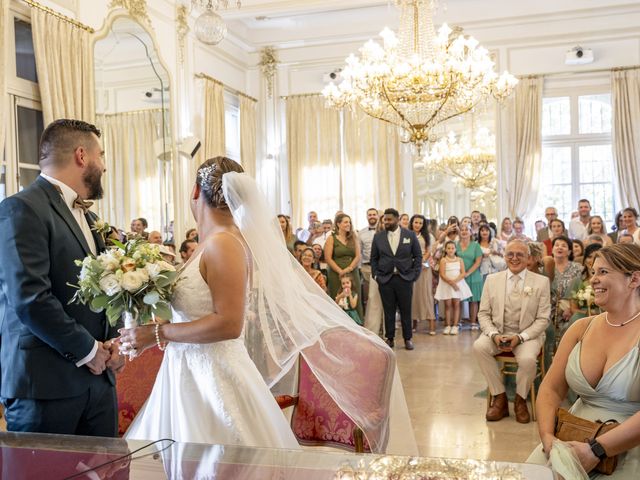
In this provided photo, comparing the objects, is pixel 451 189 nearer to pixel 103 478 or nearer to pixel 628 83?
pixel 628 83

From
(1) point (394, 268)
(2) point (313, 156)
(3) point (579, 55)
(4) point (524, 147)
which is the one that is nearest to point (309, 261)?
(1) point (394, 268)

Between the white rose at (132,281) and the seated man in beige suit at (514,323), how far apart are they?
12.0 feet

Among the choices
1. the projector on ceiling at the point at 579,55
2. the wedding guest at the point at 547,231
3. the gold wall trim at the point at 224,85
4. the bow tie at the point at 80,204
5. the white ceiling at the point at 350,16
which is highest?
the white ceiling at the point at 350,16

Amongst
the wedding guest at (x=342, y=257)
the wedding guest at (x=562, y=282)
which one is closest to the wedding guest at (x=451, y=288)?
the wedding guest at (x=342, y=257)

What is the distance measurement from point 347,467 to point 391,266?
6.72 metres

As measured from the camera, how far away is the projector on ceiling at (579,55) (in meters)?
11.4

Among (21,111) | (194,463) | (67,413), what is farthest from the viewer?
(21,111)

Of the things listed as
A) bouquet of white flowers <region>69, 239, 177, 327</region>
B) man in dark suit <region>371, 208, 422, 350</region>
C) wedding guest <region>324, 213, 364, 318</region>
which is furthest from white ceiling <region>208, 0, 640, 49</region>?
bouquet of white flowers <region>69, 239, 177, 327</region>

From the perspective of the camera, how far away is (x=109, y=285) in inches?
89.0

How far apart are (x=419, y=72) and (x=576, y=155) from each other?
17.9ft

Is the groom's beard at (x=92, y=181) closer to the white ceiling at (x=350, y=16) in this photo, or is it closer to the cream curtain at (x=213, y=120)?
the cream curtain at (x=213, y=120)

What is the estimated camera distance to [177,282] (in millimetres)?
2457

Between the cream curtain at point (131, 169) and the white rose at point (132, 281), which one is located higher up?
the cream curtain at point (131, 169)

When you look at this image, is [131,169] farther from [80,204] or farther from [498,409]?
[80,204]
